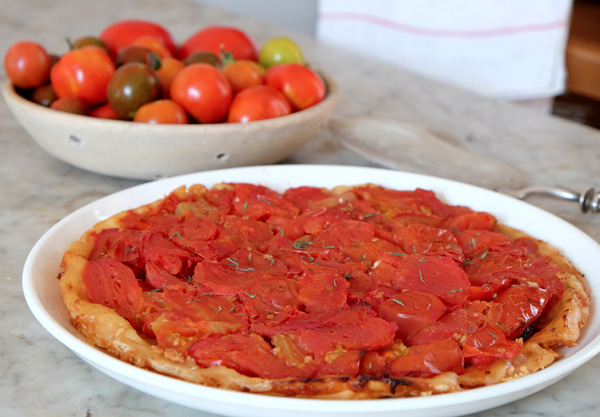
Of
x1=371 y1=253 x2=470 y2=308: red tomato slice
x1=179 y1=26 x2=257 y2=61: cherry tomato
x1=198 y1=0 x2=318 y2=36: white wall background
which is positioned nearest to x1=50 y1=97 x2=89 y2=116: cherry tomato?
x1=179 y1=26 x2=257 y2=61: cherry tomato

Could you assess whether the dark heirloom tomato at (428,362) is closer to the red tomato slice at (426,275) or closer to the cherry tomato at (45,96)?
the red tomato slice at (426,275)

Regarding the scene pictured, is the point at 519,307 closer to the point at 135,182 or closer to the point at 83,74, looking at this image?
the point at 135,182

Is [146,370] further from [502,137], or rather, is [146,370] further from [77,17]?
[77,17]

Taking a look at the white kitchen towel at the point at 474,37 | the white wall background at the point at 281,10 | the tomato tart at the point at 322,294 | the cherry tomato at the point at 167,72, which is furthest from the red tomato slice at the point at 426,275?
the white wall background at the point at 281,10

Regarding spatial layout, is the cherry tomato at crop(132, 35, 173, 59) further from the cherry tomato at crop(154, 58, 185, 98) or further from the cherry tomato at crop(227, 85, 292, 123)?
the cherry tomato at crop(227, 85, 292, 123)

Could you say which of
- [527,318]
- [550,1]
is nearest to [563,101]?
[550,1]

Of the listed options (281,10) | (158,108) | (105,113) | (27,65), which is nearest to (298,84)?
(158,108)
